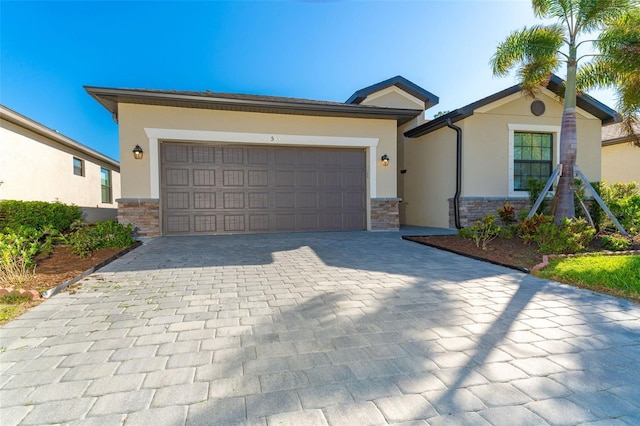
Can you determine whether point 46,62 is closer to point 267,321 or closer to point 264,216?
point 264,216

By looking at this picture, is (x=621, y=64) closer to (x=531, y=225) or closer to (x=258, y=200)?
(x=531, y=225)

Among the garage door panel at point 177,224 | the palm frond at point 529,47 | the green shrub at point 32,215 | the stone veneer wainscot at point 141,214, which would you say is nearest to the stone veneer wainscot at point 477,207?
the palm frond at point 529,47

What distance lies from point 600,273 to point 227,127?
839 cm

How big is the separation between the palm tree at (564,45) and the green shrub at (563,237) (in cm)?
84

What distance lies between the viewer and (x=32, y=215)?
715 centimetres

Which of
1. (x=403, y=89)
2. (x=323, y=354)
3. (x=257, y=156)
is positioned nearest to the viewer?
(x=323, y=354)

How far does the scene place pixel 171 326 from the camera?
104 inches

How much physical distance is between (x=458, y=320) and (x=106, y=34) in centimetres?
1363

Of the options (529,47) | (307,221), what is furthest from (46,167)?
(529,47)

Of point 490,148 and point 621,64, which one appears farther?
point 490,148

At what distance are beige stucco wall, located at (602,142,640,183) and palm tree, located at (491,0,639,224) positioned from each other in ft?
25.1

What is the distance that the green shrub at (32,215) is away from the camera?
6832 mm

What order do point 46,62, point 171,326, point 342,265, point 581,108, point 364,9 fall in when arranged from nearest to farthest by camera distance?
1. point 171,326
2. point 342,265
3. point 364,9
4. point 581,108
5. point 46,62

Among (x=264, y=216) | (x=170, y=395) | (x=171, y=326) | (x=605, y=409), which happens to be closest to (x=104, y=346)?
(x=171, y=326)
